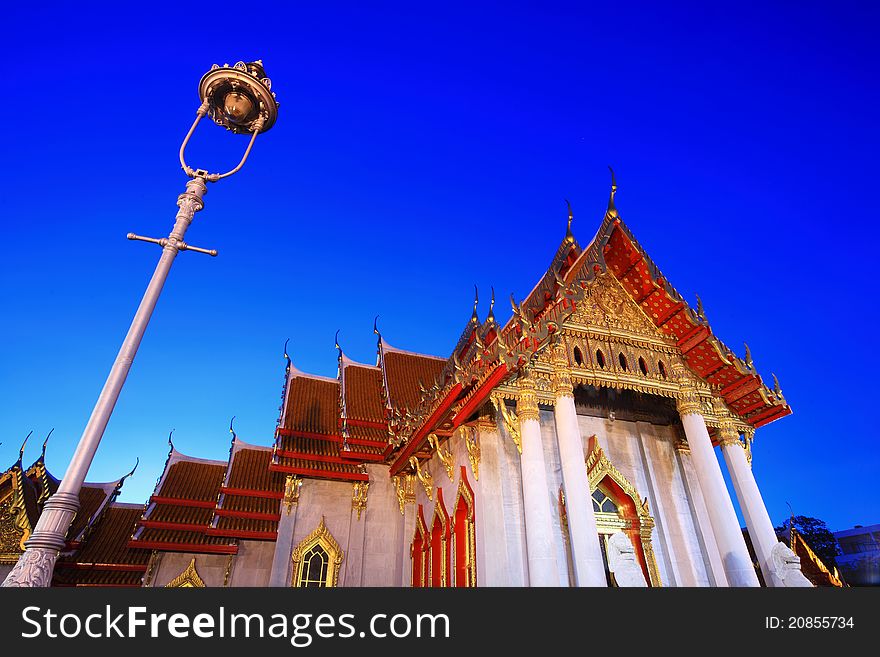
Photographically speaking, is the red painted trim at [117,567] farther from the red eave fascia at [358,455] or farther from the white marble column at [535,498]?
the white marble column at [535,498]

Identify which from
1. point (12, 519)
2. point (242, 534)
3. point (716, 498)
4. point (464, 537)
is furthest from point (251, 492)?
point (716, 498)

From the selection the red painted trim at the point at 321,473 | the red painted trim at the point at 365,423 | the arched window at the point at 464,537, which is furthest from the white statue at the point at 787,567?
the red painted trim at the point at 365,423

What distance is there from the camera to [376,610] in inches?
142

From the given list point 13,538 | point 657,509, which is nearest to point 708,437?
point 657,509

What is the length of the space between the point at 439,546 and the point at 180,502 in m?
7.50

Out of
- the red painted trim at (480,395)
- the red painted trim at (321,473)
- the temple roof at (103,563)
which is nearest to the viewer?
the red painted trim at (480,395)

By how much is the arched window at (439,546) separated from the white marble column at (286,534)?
3320 millimetres

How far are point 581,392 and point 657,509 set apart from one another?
2661 millimetres

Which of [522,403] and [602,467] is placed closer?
[522,403]

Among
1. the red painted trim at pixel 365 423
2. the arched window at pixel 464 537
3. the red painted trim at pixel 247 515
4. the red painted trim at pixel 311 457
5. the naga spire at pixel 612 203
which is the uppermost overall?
the naga spire at pixel 612 203

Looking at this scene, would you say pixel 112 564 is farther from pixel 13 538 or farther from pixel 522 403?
pixel 522 403

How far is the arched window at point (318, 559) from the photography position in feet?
37.0

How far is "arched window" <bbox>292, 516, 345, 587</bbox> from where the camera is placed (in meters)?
11.3

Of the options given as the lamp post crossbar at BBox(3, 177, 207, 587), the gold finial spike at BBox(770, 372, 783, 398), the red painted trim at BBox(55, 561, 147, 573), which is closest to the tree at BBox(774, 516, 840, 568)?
the gold finial spike at BBox(770, 372, 783, 398)
